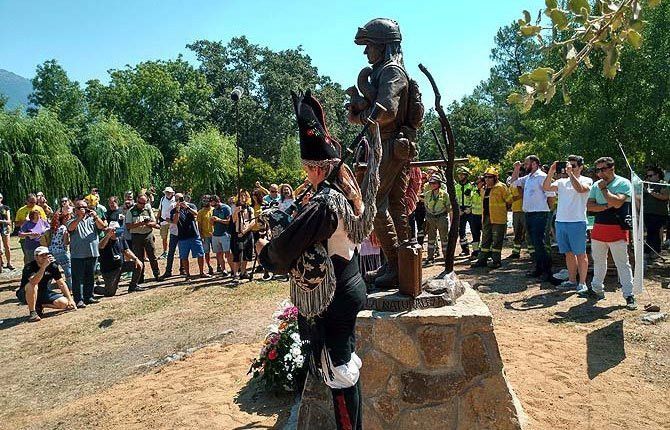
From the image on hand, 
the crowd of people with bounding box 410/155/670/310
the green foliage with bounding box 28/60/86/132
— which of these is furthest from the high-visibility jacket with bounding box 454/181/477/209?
the green foliage with bounding box 28/60/86/132

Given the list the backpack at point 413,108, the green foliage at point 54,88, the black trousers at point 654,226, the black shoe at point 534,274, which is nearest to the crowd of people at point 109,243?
the backpack at point 413,108

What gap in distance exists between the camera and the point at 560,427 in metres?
3.98

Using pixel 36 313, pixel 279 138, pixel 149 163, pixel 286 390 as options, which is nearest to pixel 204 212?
pixel 36 313

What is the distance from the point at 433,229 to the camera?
A: 11055 millimetres

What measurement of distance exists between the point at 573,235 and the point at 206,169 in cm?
2492

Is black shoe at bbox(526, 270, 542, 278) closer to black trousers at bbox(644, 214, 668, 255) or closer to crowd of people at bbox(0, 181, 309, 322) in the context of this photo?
black trousers at bbox(644, 214, 668, 255)

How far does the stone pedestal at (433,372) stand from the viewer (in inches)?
149

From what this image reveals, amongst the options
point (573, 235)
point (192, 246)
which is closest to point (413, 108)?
point (573, 235)

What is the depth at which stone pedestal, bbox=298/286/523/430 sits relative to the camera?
3.79 m

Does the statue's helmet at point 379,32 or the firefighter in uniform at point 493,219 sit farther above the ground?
the statue's helmet at point 379,32

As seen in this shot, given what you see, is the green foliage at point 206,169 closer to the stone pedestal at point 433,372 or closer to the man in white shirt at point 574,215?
the man in white shirt at point 574,215

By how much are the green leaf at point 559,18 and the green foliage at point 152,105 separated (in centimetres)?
4161

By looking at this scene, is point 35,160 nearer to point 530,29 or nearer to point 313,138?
point 313,138

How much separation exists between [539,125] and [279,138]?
34.8m
